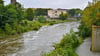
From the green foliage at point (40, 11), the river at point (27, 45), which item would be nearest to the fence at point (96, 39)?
the river at point (27, 45)

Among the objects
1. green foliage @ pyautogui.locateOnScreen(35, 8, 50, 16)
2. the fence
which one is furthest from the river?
green foliage @ pyautogui.locateOnScreen(35, 8, 50, 16)

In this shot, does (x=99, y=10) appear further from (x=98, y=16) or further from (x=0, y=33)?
(x=0, y=33)

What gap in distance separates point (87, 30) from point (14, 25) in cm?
1864

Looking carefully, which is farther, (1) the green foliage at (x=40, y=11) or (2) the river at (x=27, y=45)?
(1) the green foliage at (x=40, y=11)

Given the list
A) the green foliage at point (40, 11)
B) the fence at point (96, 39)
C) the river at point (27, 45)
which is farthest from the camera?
the green foliage at point (40, 11)

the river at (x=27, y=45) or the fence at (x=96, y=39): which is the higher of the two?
the fence at (x=96, y=39)

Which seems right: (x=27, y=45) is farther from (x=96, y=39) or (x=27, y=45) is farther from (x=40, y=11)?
(x=40, y=11)

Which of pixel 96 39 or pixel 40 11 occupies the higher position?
pixel 96 39

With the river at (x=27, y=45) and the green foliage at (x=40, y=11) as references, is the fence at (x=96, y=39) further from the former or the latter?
the green foliage at (x=40, y=11)

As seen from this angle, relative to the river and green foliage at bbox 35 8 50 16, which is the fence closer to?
the river

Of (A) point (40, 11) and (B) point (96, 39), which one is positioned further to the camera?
(A) point (40, 11)

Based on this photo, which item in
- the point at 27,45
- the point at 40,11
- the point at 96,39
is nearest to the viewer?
the point at 96,39

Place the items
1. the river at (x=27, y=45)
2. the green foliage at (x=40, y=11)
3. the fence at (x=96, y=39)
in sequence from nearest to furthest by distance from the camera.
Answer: the fence at (x=96, y=39), the river at (x=27, y=45), the green foliage at (x=40, y=11)

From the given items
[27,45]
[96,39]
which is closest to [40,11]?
[27,45]
